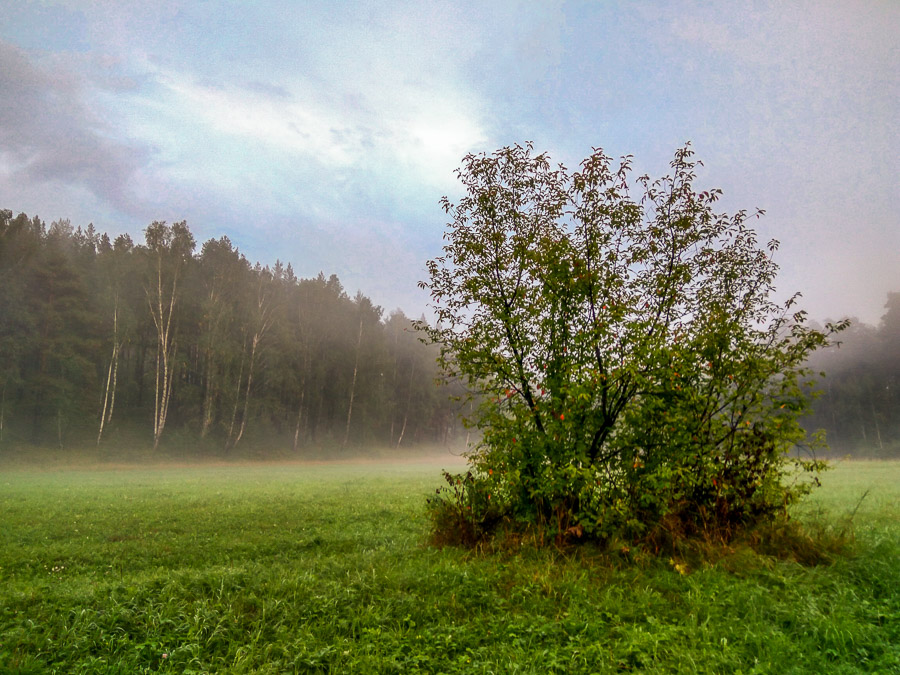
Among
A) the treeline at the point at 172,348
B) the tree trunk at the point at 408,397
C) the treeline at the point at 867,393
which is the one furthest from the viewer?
the tree trunk at the point at 408,397

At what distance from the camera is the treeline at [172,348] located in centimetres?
3666

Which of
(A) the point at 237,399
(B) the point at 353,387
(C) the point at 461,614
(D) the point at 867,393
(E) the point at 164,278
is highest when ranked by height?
(E) the point at 164,278

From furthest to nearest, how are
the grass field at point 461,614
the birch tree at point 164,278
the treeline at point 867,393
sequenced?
the treeline at point 867,393, the birch tree at point 164,278, the grass field at point 461,614

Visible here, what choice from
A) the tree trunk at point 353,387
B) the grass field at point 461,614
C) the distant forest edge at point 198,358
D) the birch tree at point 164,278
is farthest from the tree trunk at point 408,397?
the grass field at point 461,614

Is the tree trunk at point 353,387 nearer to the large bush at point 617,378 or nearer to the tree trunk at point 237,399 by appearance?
the tree trunk at point 237,399

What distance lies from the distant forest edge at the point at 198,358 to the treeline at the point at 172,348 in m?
0.13

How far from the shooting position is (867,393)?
57.5 meters

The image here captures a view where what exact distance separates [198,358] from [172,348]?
160 inches

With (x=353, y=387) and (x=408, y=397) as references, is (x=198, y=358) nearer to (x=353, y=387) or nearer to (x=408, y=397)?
(x=353, y=387)

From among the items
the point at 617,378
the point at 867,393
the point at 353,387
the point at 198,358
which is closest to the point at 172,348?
the point at 198,358

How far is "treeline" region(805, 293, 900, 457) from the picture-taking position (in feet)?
185

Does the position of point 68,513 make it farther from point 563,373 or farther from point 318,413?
point 318,413

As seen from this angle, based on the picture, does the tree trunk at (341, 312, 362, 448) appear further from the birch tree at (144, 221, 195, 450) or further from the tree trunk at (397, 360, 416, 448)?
the birch tree at (144, 221, 195, 450)

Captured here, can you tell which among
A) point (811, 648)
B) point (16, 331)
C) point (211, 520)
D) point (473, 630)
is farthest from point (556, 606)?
point (16, 331)
